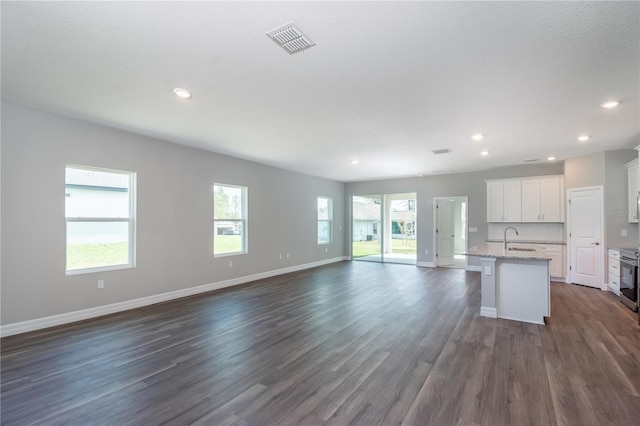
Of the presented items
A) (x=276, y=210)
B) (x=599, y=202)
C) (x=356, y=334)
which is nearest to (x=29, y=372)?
(x=356, y=334)

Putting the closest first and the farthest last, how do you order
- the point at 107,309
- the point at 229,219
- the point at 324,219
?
the point at 107,309
the point at 229,219
the point at 324,219

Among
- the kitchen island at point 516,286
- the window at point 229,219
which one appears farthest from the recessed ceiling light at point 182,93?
the kitchen island at point 516,286

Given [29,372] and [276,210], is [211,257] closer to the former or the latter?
[276,210]

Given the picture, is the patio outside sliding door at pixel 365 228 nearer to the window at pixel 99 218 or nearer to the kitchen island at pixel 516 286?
the kitchen island at pixel 516 286

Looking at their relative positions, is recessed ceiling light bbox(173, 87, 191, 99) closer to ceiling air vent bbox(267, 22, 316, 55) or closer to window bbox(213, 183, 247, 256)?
ceiling air vent bbox(267, 22, 316, 55)

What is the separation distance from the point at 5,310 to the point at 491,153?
7703 mm

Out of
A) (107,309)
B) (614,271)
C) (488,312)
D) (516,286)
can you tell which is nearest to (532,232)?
(614,271)

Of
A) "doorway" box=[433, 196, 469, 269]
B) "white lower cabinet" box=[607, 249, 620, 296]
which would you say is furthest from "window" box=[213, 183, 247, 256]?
"white lower cabinet" box=[607, 249, 620, 296]

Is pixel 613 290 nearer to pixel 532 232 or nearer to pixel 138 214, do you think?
pixel 532 232

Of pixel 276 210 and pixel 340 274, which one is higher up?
pixel 276 210

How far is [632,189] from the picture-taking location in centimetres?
536

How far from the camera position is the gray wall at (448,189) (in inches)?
291

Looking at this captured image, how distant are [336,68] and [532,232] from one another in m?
7.02

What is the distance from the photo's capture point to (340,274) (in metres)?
7.49
